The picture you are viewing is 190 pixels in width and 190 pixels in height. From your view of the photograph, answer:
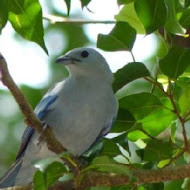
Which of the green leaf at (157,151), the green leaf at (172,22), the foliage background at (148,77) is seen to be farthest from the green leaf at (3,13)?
the green leaf at (157,151)

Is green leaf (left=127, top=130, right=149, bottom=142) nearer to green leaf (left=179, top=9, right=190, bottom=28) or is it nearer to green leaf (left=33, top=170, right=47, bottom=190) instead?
green leaf (left=179, top=9, right=190, bottom=28)

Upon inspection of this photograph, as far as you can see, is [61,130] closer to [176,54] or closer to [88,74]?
[88,74]

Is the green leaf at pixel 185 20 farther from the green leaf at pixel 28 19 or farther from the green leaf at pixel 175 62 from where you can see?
the green leaf at pixel 28 19

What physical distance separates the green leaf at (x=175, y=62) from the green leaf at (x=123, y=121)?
373mm

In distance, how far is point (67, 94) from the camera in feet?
14.0

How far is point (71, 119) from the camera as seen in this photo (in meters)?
4.16

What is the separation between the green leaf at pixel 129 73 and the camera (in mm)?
3357

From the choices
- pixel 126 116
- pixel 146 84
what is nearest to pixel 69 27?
pixel 146 84

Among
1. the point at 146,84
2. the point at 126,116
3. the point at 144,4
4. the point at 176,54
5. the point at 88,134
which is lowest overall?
the point at 146,84

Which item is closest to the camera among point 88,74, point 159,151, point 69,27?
point 159,151

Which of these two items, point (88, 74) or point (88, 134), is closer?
point (88, 134)

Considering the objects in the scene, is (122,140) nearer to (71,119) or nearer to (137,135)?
(137,135)

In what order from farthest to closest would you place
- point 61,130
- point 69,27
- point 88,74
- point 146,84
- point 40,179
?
point 69,27 → point 146,84 → point 88,74 → point 61,130 → point 40,179

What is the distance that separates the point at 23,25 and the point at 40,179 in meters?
0.80
